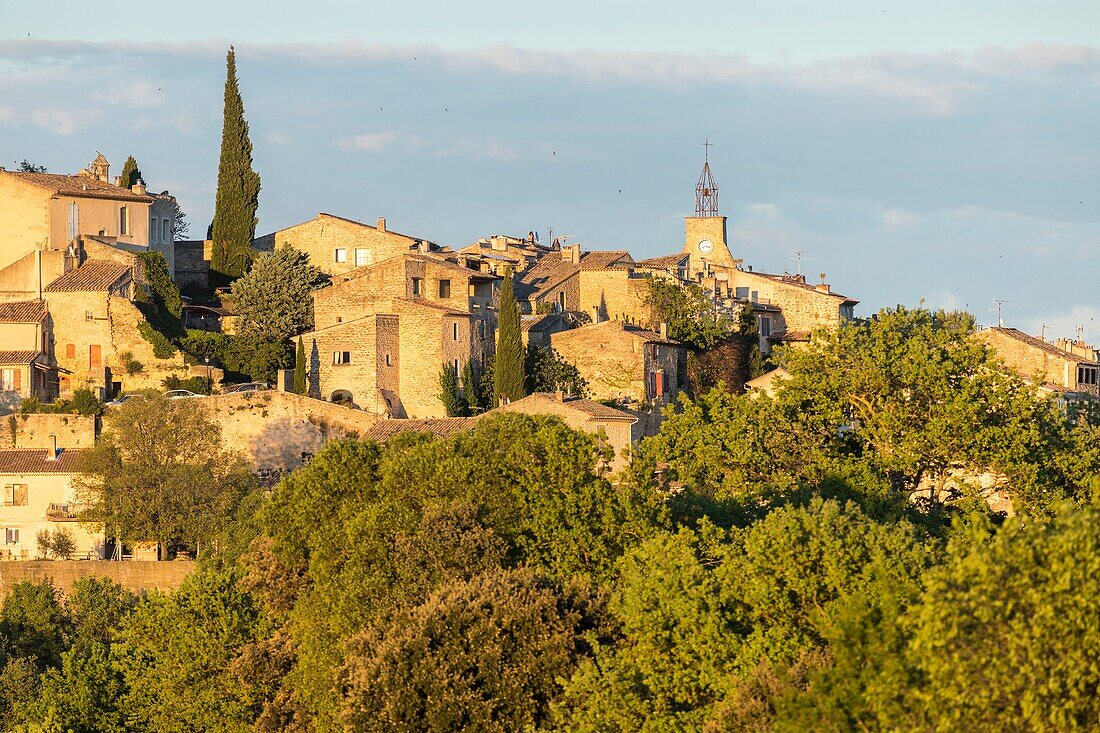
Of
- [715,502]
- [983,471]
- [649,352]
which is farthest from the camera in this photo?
[649,352]

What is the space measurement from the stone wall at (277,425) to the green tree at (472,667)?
30.7 m

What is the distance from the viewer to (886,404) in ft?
155

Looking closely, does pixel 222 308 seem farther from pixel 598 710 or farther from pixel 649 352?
pixel 598 710

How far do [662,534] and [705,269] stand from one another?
5790 cm

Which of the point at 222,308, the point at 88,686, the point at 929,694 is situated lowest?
the point at 88,686

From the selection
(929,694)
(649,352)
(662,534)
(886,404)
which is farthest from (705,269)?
(929,694)

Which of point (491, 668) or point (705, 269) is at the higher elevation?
point (705, 269)

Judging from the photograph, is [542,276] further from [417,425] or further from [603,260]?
[417,425]

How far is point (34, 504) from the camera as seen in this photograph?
206 ft

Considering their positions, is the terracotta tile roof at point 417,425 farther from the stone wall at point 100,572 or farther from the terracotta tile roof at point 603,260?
the terracotta tile roof at point 603,260

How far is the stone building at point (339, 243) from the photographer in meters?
81.8

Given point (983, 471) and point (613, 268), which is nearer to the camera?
point (983, 471)

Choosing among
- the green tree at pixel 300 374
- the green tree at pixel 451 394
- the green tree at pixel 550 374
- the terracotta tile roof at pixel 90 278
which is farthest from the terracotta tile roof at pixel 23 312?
the green tree at pixel 550 374

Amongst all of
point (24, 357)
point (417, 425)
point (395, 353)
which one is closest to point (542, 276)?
point (395, 353)
